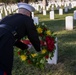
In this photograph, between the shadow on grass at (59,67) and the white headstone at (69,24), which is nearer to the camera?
the shadow on grass at (59,67)

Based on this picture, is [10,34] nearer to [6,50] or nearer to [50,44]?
[6,50]

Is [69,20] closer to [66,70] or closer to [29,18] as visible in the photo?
[66,70]

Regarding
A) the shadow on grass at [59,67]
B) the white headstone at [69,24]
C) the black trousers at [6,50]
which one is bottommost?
the white headstone at [69,24]

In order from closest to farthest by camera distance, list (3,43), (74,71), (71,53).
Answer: (3,43) < (74,71) < (71,53)

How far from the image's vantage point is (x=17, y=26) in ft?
13.9

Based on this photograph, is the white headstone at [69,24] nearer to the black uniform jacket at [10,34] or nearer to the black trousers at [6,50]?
the black uniform jacket at [10,34]

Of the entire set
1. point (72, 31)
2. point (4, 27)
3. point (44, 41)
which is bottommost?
point (72, 31)

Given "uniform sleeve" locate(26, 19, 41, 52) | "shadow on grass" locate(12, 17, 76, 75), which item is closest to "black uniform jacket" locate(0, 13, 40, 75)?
"uniform sleeve" locate(26, 19, 41, 52)

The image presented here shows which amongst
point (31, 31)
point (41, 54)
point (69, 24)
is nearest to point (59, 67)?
point (41, 54)

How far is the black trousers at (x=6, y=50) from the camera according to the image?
3918 millimetres

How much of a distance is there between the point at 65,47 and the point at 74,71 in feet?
9.20

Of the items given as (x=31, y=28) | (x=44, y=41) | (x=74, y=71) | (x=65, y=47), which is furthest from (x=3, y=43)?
(x=65, y=47)

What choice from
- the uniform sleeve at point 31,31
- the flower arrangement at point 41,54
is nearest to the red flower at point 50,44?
the flower arrangement at point 41,54

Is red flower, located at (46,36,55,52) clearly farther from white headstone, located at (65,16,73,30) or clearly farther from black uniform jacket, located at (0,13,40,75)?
white headstone, located at (65,16,73,30)
